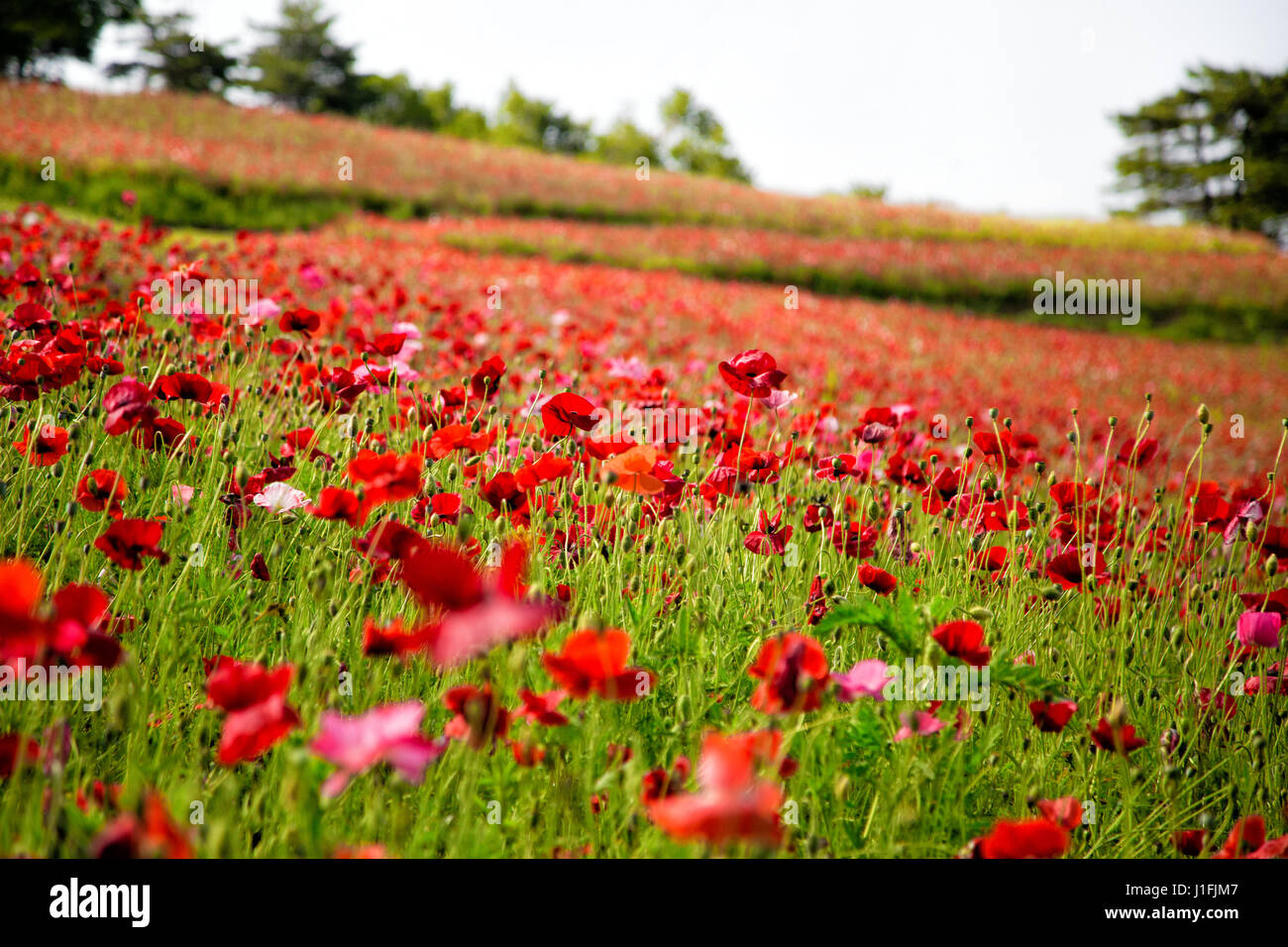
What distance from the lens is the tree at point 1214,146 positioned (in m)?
27.9

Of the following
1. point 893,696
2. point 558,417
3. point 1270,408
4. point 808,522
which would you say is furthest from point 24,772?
point 1270,408

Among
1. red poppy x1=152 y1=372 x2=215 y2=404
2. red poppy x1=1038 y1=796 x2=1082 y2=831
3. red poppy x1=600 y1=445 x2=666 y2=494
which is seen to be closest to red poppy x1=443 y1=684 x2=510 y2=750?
red poppy x1=600 y1=445 x2=666 y2=494

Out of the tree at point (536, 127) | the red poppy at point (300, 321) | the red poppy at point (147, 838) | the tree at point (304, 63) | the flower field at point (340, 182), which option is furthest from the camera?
the tree at point (536, 127)

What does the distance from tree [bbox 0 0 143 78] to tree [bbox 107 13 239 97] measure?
182 centimetres

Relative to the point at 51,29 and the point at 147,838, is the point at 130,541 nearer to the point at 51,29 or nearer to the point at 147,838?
the point at 147,838

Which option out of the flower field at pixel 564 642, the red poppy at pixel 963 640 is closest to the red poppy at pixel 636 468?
the flower field at pixel 564 642

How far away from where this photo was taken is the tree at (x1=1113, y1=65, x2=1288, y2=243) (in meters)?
27.9

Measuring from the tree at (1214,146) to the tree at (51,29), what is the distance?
35286 millimetres

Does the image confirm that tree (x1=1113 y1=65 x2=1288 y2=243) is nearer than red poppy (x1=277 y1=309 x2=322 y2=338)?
No

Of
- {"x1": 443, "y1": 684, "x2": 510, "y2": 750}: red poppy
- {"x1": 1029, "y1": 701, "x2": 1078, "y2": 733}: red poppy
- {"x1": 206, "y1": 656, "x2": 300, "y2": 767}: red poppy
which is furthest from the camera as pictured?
{"x1": 1029, "y1": 701, "x2": 1078, "y2": 733}: red poppy

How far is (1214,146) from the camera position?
32031mm

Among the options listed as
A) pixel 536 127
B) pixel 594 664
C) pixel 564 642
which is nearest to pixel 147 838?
pixel 594 664

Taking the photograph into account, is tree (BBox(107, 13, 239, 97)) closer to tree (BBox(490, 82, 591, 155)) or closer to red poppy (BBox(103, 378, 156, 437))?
tree (BBox(490, 82, 591, 155))

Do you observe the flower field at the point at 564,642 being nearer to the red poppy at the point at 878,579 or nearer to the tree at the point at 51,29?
the red poppy at the point at 878,579
